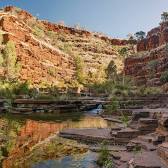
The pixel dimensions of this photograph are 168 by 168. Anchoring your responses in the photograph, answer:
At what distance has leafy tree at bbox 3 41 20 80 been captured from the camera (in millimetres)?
65000

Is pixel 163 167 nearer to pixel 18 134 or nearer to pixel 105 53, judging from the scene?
pixel 18 134

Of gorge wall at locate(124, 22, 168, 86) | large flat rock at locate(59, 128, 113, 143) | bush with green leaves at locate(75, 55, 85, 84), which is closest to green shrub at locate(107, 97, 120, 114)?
large flat rock at locate(59, 128, 113, 143)

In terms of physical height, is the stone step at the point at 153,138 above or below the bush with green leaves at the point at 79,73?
below

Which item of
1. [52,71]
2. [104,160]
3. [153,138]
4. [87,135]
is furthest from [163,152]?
[52,71]

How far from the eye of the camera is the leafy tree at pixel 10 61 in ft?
213

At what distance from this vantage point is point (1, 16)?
77.6 m

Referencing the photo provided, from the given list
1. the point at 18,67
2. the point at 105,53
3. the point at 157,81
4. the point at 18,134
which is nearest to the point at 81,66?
the point at 18,67

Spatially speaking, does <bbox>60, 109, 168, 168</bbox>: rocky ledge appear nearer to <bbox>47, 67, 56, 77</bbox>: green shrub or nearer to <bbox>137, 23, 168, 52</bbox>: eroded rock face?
<bbox>47, 67, 56, 77</bbox>: green shrub

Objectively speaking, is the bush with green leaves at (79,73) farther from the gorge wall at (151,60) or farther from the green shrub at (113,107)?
the green shrub at (113,107)

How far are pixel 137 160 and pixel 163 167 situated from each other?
3.40 ft

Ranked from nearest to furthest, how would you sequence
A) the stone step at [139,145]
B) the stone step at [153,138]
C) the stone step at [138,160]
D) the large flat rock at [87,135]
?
the stone step at [138,160]
the stone step at [139,145]
the stone step at [153,138]
the large flat rock at [87,135]

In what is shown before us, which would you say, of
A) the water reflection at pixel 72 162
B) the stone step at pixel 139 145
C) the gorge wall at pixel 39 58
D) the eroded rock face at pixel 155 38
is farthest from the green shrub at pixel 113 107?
the eroded rock face at pixel 155 38

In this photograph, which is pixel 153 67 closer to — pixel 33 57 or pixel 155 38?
pixel 33 57

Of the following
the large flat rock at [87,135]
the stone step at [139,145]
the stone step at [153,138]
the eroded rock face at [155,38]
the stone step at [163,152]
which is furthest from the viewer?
the eroded rock face at [155,38]
